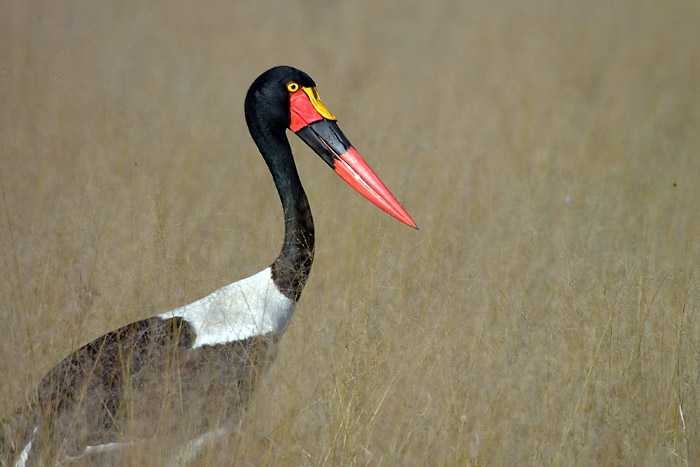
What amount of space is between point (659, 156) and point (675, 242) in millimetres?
1641

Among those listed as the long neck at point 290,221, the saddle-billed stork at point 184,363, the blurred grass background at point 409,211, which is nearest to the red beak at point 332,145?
the saddle-billed stork at point 184,363

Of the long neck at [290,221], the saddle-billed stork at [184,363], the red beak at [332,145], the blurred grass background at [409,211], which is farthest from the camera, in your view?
the red beak at [332,145]

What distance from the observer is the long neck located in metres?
3.02

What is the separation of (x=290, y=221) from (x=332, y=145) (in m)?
0.38

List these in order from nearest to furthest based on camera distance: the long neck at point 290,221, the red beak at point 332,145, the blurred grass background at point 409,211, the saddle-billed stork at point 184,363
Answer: the saddle-billed stork at point 184,363, the blurred grass background at point 409,211, the long neck at point 290,221, the red beak at point 332,145

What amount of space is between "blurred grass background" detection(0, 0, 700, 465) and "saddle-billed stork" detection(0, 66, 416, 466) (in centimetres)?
14

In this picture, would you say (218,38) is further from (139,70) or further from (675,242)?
(675,242)

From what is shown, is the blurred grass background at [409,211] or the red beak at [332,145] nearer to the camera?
the blurred grass background at [409,211]

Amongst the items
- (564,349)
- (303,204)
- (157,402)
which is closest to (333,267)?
(303,204)

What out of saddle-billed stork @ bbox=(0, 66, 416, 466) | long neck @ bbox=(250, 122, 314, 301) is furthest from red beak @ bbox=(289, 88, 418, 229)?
long neck @ bbox=(250, 122, 314, 301)

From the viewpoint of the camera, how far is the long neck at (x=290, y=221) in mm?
3021

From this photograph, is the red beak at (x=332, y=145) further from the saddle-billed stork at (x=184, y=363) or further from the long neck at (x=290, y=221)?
the long neck at (x=290, y=221)

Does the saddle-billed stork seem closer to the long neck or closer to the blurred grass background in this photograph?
the long neck

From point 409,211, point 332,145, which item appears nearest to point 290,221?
point 332,145
